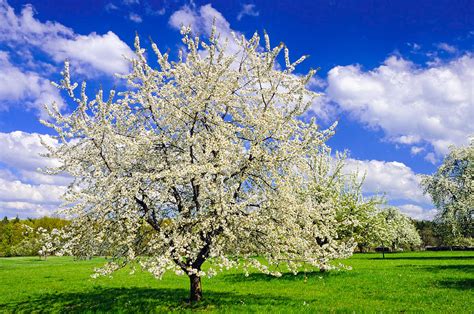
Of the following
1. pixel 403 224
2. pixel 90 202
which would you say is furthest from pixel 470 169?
pixel 403 224

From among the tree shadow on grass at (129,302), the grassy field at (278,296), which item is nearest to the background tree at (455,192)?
the grassy field at (278,296)

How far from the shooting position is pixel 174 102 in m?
14.7

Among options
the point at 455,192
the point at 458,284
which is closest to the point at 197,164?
the point at 458,284

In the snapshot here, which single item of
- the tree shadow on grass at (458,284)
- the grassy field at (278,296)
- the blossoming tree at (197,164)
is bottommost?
the tree shadow on grass at (458,284)

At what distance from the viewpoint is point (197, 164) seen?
13938 mm

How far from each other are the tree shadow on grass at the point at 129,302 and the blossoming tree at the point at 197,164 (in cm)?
231

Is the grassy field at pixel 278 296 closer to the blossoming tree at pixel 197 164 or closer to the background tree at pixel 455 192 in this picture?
the blossoming tree at pixel 197 164

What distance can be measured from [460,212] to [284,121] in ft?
107

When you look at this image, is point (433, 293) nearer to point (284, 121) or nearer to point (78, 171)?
point (284, 121)

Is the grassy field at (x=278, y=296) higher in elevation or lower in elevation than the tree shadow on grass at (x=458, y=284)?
higher

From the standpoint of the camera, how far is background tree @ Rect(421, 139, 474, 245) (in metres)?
38.0

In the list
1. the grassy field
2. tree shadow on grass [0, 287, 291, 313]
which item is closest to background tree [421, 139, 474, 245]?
the grassy field

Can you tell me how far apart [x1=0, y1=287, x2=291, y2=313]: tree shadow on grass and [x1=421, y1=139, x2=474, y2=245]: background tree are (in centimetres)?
2815

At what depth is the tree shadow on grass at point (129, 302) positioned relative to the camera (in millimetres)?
16062
